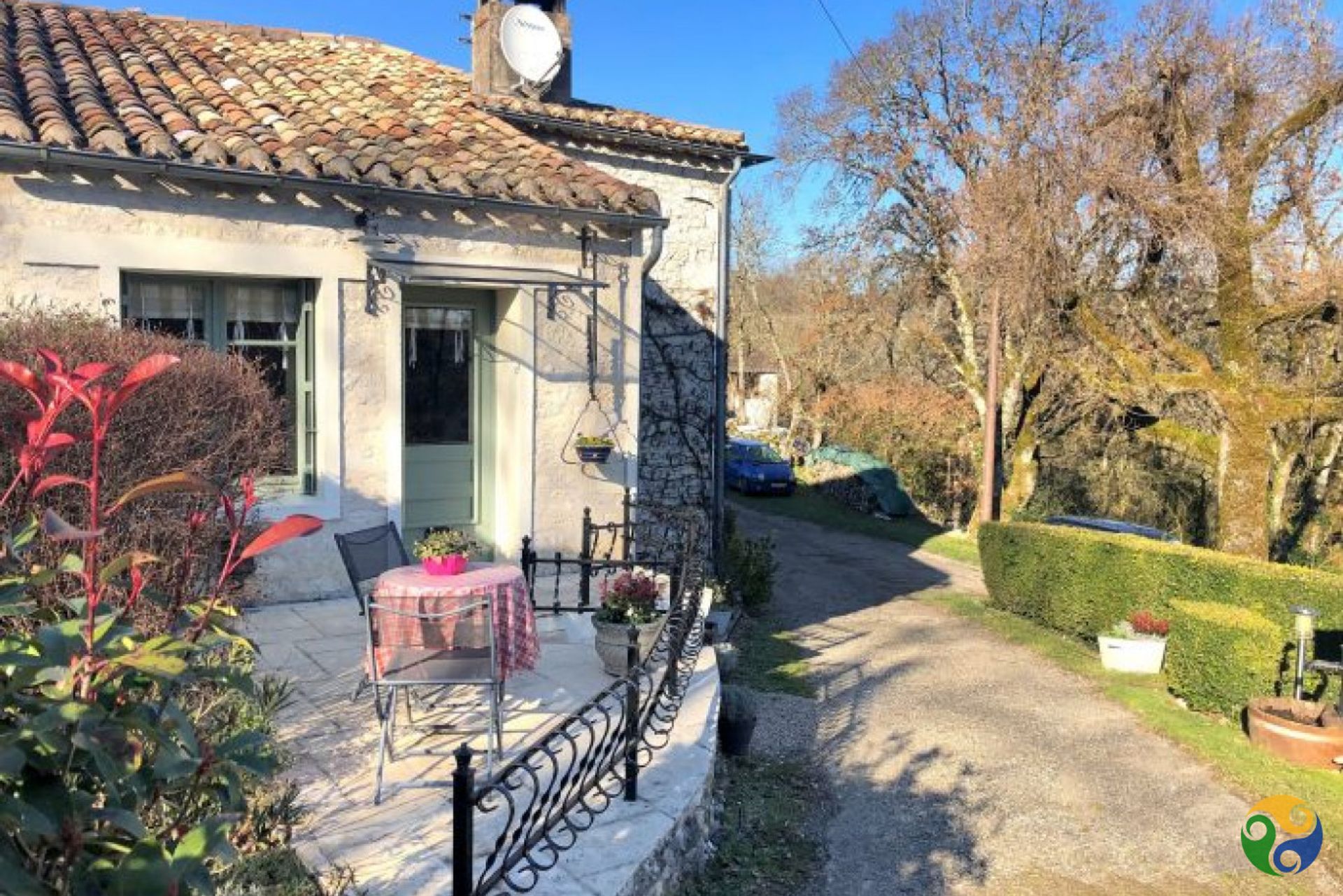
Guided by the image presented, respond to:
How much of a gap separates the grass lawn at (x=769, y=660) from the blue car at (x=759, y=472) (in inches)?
581

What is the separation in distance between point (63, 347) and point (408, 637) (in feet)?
6.90

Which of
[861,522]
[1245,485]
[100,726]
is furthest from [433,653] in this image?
[861,522]

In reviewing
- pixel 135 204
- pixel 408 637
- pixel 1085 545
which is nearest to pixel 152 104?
pixel 135 204

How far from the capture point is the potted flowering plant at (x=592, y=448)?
8.71 m

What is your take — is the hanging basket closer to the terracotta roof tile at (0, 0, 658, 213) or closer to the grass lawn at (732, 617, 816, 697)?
the terracotta roof tile at (0, 0, 658, 213)

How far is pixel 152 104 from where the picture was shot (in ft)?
26.0

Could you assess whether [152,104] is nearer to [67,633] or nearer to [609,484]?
[609,484]

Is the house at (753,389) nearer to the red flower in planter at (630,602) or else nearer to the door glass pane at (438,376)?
the door glass pane at (438,376)

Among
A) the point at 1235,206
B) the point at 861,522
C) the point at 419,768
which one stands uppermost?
the point at 1235,206

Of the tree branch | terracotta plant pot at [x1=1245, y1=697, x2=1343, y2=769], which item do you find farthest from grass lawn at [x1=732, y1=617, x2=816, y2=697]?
the tree branch

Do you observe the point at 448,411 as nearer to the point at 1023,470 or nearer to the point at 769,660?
the point at 769,660

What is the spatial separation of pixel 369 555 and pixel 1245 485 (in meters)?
13.4

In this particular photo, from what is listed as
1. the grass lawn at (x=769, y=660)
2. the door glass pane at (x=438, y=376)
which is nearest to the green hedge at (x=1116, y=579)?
the grass lawn at (x=769, y=660)

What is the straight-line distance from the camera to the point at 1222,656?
8.82m
